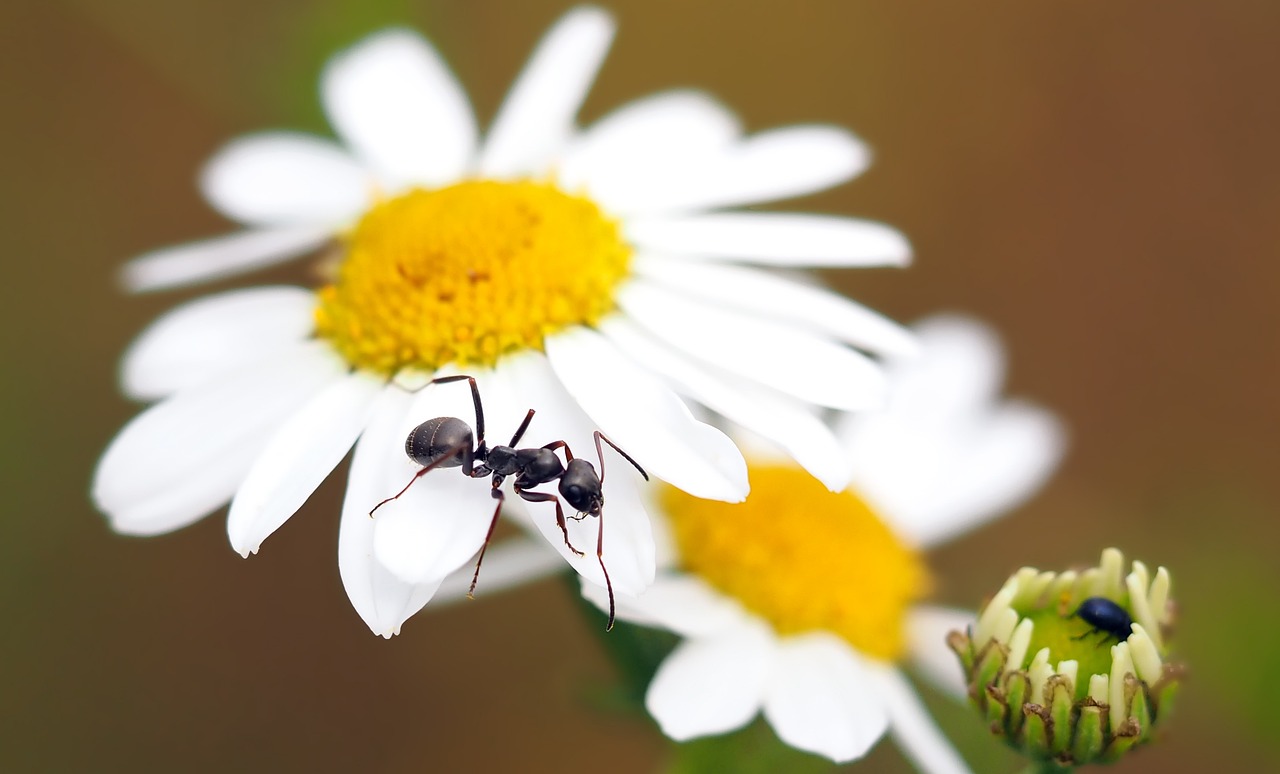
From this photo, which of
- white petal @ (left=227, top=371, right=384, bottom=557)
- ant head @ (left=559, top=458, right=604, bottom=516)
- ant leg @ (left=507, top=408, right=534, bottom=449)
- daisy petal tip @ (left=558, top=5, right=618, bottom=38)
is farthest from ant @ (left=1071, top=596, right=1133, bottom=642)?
daisy petal tip @ (left=558, top=5, right=618, bottom=38)

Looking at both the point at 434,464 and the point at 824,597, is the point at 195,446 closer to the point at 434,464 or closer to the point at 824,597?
the point at 434,464

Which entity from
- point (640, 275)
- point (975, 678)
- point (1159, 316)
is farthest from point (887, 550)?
point (1159, 316)

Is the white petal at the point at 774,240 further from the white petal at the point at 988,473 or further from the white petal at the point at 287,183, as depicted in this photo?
the white petal at the point at 988,473

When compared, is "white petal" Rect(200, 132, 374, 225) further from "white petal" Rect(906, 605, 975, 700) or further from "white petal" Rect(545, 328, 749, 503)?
"white petal" Rect(906, 605, 975, 700)

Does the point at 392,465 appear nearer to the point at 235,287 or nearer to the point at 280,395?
the point at 280,395

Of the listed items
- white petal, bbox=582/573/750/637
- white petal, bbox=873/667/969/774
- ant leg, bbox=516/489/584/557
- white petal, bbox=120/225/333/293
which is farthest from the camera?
white petal, bbox=120/225/333/293

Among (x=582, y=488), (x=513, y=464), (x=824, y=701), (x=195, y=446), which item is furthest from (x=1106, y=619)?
(x=195, y=446)
